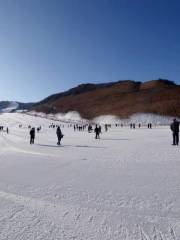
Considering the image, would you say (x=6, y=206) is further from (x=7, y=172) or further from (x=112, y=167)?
(x=112, y=167)

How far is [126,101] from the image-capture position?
119750 millimetres

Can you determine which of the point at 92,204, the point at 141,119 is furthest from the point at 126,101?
the point at 92,204

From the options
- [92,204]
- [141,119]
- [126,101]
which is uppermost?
[126,101]

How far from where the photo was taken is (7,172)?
416 inches

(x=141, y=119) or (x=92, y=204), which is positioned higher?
(x=141, y=119)

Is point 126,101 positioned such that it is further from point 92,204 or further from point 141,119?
point 92,204

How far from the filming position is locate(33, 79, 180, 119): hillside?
344ft

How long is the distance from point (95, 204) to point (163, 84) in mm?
128483

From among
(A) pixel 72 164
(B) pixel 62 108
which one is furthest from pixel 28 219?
(B) pixel 62 108

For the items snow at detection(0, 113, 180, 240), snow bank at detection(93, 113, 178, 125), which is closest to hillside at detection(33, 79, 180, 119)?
snow bank at detection(93, 113, 178, 125)

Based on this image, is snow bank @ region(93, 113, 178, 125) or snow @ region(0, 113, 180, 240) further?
snow bank @ region(93, 113, 178, 125)

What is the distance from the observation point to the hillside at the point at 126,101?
104831mm

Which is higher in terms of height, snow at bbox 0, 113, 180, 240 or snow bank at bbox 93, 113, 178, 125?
snow bank at bbox 93, 113, 178, 125

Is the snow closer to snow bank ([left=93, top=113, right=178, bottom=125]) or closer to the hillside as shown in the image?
snow bank ([left=93, top=113, right=178, bottom=125])
